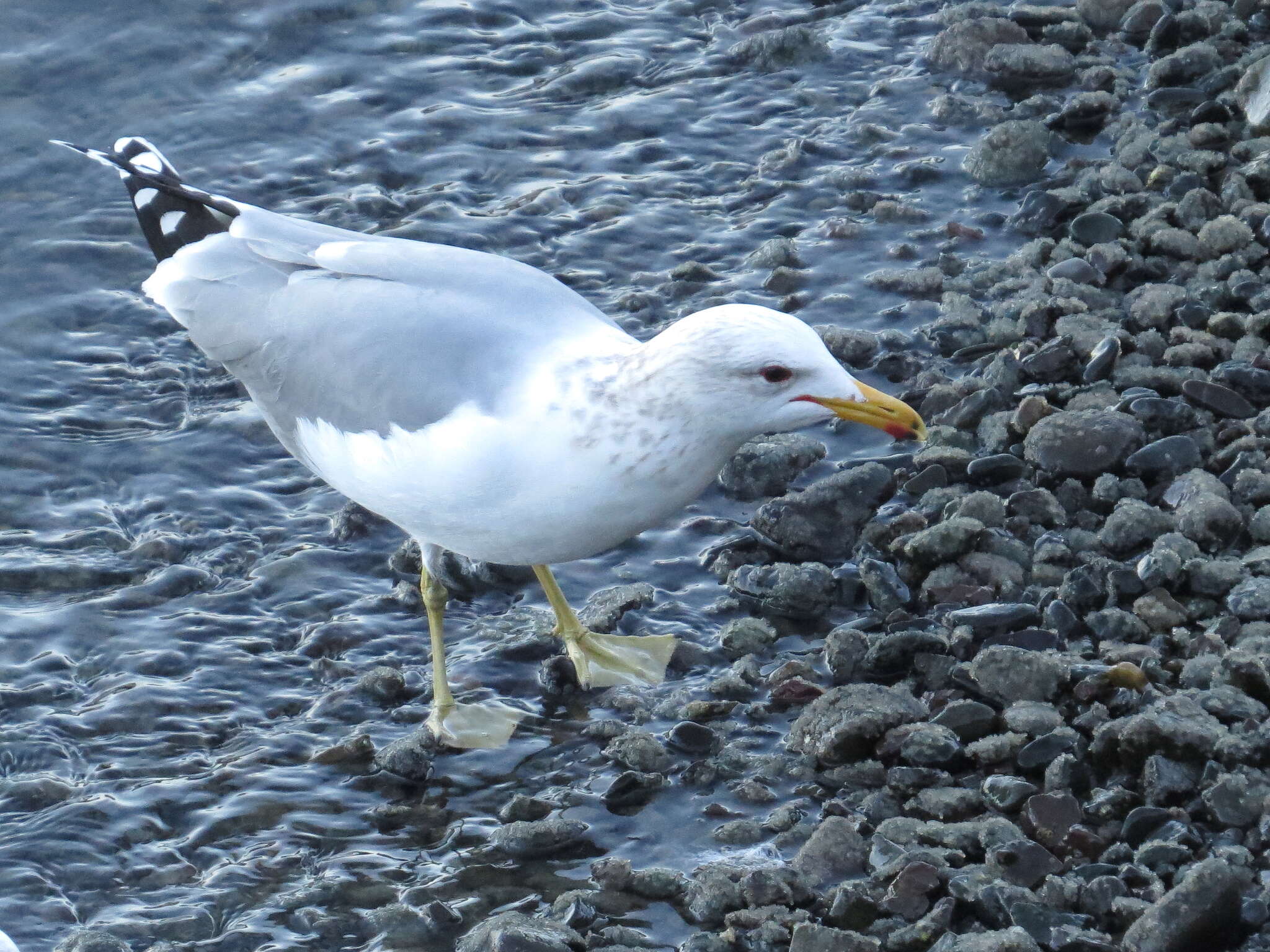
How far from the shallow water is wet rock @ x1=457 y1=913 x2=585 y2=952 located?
0.93 feet

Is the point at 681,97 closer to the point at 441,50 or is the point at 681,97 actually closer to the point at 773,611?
the point at 441,50

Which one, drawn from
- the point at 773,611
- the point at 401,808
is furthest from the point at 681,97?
the point at 401,808

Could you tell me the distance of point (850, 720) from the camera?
5.14 meters

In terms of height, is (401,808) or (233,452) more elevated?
(233,452)

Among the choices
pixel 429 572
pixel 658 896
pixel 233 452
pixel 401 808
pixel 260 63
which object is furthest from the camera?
pixel 260 63

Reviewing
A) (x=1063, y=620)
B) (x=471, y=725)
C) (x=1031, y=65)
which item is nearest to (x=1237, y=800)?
(x=1063, y=620)

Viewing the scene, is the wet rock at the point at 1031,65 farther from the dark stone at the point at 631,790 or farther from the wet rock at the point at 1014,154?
the dark stone at the point at 631,790

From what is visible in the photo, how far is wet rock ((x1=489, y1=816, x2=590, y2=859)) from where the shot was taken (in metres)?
5.07

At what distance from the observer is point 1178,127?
331 inches

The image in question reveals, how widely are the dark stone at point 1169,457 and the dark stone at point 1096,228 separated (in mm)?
1830

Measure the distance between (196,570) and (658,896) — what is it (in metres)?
2.62

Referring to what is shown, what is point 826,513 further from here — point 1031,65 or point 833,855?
point 1031,65

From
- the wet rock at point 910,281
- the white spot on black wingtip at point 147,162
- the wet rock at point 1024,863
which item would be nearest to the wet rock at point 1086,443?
the wet rock at point 910,281

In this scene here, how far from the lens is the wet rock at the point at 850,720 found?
5141 mm
